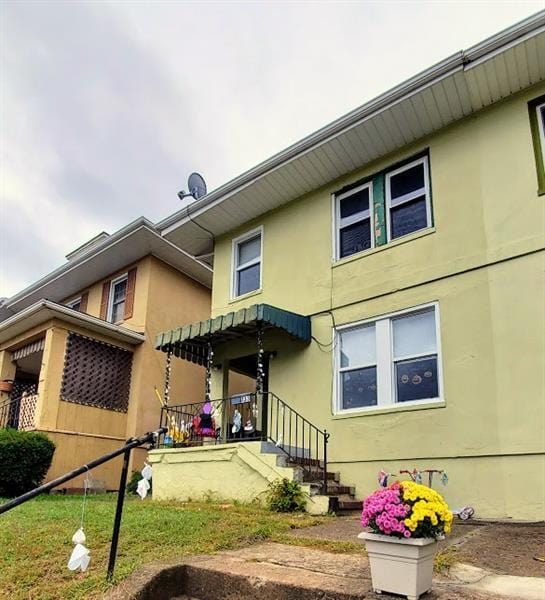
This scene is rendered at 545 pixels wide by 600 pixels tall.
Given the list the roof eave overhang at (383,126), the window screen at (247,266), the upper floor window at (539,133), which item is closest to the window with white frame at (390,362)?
the upper floor window at (539,133)

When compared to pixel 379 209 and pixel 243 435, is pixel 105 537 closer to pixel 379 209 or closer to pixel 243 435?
pixel 243 435

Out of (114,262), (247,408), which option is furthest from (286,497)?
(114,262)

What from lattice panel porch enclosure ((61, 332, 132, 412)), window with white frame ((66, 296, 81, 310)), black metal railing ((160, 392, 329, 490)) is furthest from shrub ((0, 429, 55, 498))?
window with white frame ((66, 296, 81, 310))

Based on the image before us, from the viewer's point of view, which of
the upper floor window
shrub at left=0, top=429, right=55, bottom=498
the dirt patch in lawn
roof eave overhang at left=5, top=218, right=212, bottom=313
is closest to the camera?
the dirt patch in lawn

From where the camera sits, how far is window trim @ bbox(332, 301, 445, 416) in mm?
7604

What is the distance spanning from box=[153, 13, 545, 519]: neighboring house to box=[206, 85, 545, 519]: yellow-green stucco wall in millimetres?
20

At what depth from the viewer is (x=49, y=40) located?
11.3m

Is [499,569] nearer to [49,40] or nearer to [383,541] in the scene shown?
[383,541]

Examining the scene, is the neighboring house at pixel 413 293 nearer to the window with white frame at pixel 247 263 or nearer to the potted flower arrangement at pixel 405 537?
the window with white frame at pixel 247 263

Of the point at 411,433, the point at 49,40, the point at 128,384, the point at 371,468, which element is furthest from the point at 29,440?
the point at 49,40

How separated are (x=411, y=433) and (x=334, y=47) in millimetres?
8390

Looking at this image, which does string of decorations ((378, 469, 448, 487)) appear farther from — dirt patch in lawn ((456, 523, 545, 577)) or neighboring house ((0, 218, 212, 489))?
neighboring house ((0, 218, 212, 489))

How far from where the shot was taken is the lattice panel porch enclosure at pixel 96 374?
12648 millimetres

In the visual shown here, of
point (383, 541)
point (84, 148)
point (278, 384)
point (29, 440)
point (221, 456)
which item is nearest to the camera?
point (383, 541)
